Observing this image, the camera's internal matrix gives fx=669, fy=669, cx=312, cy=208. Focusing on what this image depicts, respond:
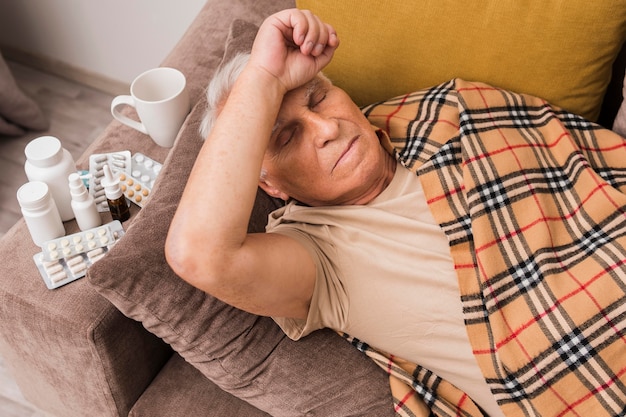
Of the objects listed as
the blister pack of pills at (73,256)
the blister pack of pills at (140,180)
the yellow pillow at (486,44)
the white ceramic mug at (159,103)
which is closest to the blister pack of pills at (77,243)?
the blister pack of pills at (73,256)

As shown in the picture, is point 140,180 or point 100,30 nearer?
point 140,180

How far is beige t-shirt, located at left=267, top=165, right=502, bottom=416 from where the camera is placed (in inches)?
48.9

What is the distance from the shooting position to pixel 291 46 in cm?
125

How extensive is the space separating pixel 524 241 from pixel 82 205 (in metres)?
0.88

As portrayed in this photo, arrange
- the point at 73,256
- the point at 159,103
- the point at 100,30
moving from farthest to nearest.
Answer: the point at 100,30 < the point at 159,103 < the point at 73,256

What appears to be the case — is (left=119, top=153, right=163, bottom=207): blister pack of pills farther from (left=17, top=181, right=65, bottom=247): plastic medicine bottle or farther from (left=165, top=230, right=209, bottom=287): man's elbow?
(left=165, top=230, right=209, bottom=287): man's elbow

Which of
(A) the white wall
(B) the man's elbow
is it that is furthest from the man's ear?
(A) the white wall

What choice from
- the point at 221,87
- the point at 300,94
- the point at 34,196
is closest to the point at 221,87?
the point at 221,87

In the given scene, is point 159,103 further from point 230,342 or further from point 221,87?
point 230,342

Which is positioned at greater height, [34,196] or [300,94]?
[300,94]

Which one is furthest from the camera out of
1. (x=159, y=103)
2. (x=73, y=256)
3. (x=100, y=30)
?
(x=100, y=30)

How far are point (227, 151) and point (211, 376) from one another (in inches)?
18.4

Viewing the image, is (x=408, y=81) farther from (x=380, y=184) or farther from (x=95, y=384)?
(x=95, y=384)

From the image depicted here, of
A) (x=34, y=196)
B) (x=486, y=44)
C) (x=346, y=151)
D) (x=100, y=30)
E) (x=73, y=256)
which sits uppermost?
(x=486, y=44)
